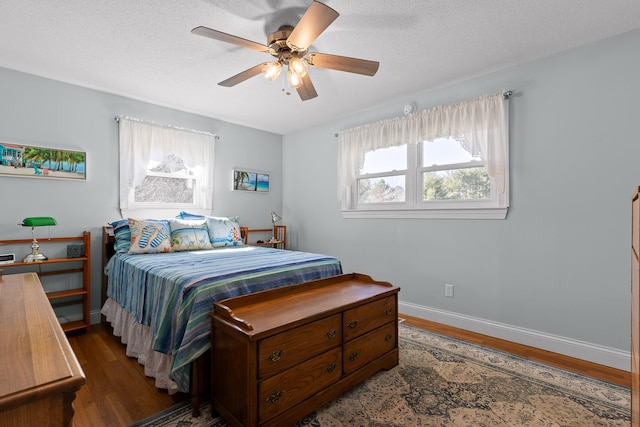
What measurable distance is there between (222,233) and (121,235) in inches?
36.9

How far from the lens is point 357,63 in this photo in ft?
6.75

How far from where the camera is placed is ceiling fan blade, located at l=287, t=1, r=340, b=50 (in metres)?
1.57

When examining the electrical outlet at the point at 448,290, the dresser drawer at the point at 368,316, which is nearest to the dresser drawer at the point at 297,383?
the dresser drawer at the point at 368,316

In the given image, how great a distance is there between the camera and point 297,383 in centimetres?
162

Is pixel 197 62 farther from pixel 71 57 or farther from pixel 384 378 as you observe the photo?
pixel 384 378

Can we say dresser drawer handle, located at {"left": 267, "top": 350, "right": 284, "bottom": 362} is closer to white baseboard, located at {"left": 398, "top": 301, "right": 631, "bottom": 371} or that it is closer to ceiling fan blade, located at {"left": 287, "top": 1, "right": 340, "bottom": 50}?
ceiling fan blade, located at {"left": 287, "top": 1, "right": 340, "bottom": 50}

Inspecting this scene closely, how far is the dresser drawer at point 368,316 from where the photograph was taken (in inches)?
74.4

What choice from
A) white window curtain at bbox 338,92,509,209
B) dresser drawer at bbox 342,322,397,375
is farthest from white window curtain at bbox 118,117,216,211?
dresser drawer at bbox 342,322,397,375

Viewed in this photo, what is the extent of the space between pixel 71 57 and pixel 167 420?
2.74 meters

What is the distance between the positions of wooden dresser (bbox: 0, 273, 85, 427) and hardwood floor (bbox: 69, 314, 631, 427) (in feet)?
3.37

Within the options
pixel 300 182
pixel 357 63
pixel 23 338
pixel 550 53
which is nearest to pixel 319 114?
pixel 300 182

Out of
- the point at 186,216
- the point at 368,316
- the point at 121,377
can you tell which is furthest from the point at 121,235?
the point at 368,316

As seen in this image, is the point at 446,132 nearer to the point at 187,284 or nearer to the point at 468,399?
the point at 468,399

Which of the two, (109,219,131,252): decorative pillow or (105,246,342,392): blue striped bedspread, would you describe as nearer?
(105,246,342,392): blue striped bedspread
